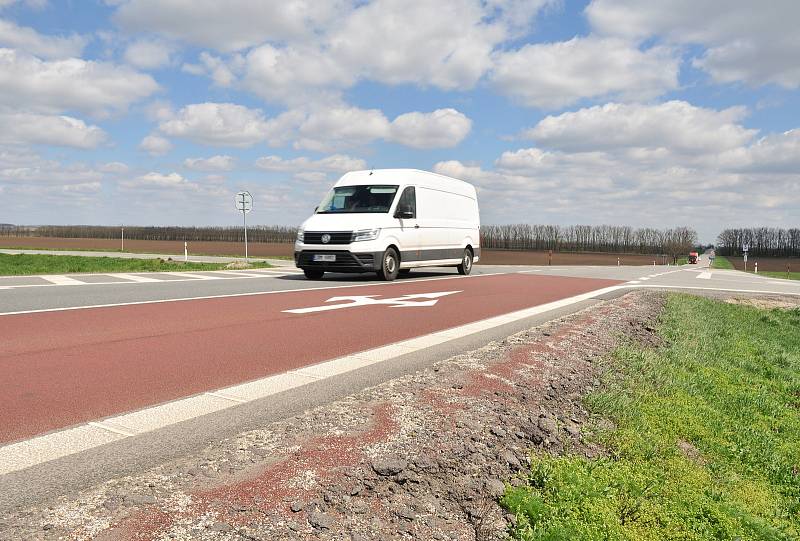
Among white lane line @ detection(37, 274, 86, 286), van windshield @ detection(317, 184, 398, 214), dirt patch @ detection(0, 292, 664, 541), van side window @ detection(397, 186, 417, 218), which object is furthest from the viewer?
van side window @ detection(397, 186, 417, 218)

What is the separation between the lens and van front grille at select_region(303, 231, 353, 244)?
14945mm

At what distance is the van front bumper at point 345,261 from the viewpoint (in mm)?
14984

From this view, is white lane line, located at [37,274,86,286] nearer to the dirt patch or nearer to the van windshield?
the van windshield

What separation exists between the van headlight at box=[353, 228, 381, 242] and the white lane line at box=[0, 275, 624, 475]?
8220 millimetres

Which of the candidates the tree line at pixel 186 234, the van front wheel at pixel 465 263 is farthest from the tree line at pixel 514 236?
the van front wheel at pixel 465 263

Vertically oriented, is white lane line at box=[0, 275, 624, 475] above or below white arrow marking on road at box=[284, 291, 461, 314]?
below

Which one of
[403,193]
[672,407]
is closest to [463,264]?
[403,193]

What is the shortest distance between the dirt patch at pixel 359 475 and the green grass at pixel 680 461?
245 mm

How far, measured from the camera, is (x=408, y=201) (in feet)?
54.0

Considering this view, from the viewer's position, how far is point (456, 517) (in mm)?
3064

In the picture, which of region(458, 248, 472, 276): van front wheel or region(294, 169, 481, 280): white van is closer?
region(294, 169, 481, 280): white van

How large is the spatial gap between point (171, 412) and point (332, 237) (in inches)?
437

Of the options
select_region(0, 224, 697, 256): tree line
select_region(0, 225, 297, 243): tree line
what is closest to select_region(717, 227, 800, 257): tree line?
select_region(0, 224, 697, 256): tree line

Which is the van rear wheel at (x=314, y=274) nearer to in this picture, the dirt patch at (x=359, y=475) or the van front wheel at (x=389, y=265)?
the van front wheel at (x=389, y=265)
